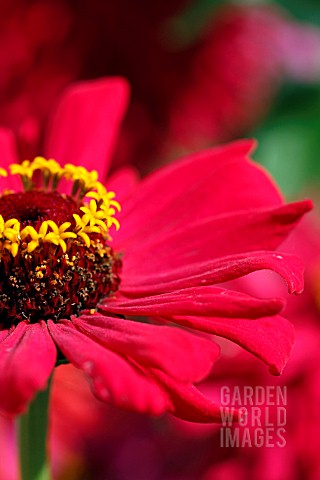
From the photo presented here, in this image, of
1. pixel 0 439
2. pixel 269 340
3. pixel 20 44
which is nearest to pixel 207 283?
pixel 269 340

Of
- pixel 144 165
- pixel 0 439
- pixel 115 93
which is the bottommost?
pixel 0 439

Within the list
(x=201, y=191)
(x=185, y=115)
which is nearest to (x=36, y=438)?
(x=201, y=191)

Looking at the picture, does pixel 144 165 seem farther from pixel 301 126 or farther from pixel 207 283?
pixel 207 283

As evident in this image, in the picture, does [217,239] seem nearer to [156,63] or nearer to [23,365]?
[23,365]

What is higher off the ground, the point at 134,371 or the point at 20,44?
the point at 20,44

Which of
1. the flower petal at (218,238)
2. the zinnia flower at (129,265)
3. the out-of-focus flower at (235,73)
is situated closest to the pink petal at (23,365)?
the zinnia flower at (129,265)

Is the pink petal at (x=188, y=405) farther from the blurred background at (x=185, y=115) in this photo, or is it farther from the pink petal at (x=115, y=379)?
the blurred background at (x=185, y=115)
